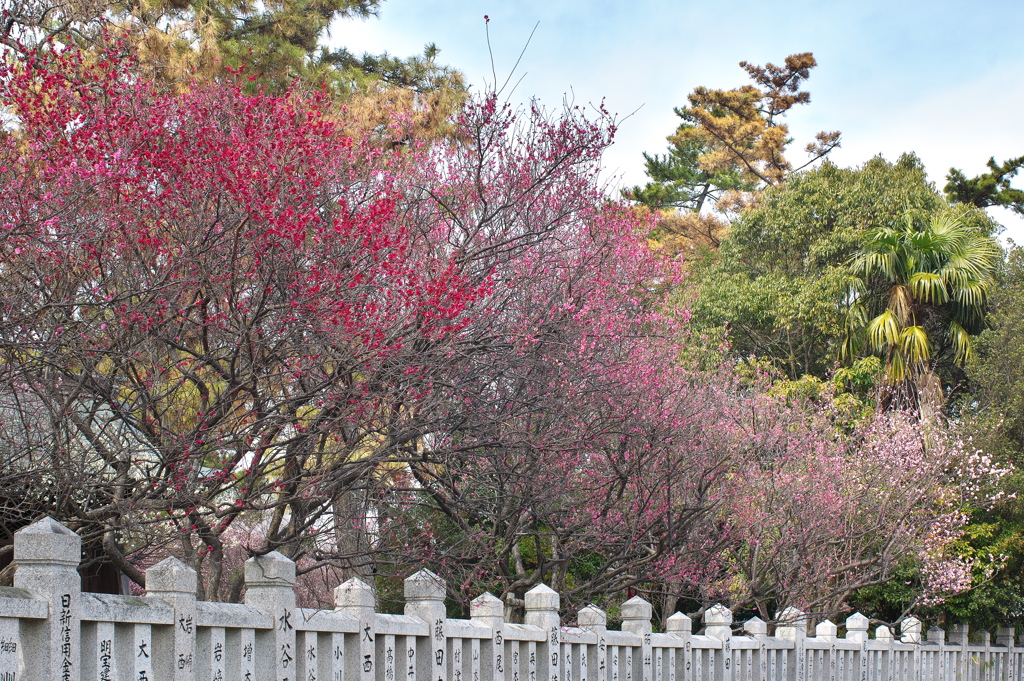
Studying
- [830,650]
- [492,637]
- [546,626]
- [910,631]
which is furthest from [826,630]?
[492,637]

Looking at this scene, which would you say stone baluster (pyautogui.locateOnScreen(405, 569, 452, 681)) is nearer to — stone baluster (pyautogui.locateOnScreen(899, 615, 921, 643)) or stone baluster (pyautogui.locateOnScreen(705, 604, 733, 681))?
stone baluster (pyautogui.locateOnScreen(705, 604, 733, 681))

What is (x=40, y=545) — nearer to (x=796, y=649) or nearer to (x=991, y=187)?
(x=796, y=649)

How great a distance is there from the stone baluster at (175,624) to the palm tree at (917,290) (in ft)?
64.2

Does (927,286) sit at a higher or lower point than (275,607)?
higher

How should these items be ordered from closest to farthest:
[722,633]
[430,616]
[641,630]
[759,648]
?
[430,616] → [641,630] → [722,633] → [759,648]

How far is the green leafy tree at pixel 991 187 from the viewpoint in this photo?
3281 cm

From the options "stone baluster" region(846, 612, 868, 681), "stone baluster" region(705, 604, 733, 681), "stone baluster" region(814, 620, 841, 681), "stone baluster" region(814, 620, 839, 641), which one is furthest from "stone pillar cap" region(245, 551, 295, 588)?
"stone baluster" region(846, 612, 868, 681)

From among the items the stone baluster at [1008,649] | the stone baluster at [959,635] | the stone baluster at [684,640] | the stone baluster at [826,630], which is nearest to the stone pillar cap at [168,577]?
the stone baluster at [684,640]

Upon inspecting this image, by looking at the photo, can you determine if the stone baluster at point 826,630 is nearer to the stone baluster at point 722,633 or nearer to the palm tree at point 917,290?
the stone baluster at point 722,633

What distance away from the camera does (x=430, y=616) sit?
277 inches

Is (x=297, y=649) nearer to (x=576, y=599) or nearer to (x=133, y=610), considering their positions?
(x=133, y=610)

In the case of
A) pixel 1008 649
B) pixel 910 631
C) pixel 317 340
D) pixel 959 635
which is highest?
pixel 317 340

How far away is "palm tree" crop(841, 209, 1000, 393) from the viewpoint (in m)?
22.7

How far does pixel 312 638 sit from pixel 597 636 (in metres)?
3.24
